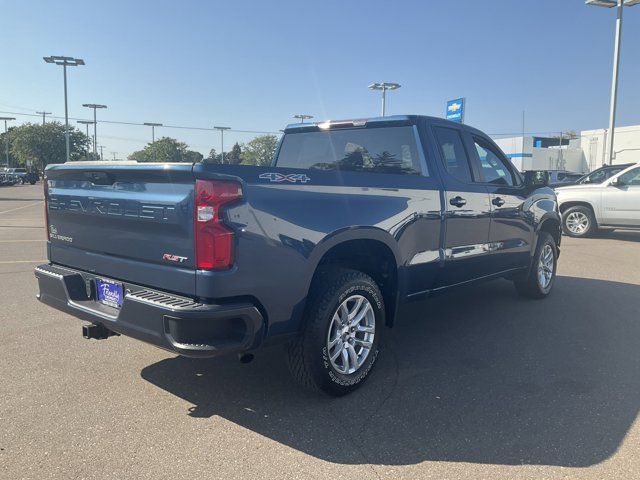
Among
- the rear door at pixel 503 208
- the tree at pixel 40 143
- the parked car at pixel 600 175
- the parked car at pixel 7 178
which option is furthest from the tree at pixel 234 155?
the tree at pixel 40 143

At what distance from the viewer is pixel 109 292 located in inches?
132

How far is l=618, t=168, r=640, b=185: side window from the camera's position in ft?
37.9

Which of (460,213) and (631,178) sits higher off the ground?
(631,178)

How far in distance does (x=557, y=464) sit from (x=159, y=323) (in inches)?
89.6

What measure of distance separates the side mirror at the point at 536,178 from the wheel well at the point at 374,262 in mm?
2598

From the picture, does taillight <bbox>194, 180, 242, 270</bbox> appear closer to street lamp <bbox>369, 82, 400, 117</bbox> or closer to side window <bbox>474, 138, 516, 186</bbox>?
side window <bbox>474, 138, 516, 186</bbox>

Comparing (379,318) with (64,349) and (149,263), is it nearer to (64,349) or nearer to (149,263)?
(149,263)

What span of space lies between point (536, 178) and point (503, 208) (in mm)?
848

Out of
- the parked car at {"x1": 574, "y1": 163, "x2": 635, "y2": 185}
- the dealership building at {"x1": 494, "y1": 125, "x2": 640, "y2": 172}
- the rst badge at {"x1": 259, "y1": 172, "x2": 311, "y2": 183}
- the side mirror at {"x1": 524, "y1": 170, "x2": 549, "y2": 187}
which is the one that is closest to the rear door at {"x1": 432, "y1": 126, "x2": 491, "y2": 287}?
the side mirror at {"x1": 524, "y1": 170, "x2": 549, "y2": 187}

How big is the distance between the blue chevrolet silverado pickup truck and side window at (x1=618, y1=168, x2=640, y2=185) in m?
8.45

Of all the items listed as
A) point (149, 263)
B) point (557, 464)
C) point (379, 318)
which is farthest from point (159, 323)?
point (557, 464)

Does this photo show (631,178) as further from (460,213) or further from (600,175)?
(460,213)

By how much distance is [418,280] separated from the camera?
4238 mm

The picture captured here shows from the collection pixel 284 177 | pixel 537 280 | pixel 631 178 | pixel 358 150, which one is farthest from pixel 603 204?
pixel 284 177
